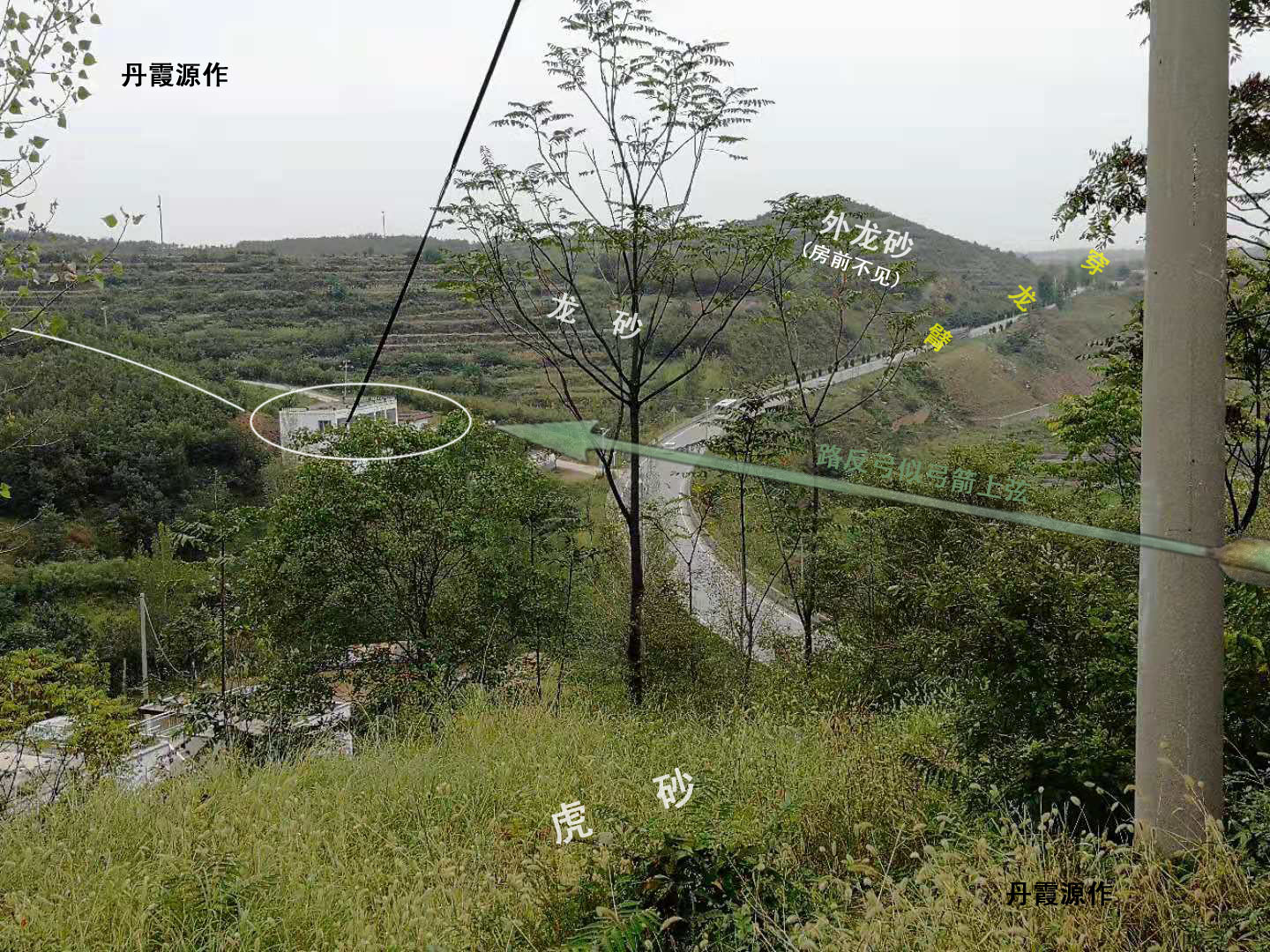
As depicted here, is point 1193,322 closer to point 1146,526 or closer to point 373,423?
point 1146,526

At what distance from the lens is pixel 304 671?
5.00 m

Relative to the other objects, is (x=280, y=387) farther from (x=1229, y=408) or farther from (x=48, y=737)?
(x=1229, y=408)

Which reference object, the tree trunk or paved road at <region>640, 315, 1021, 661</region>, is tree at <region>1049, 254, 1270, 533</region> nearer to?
paved road at <region>640, 315, 1021, 661</region>

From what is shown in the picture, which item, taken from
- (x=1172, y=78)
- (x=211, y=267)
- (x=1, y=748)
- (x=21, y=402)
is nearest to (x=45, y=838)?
(x=1, y=748)

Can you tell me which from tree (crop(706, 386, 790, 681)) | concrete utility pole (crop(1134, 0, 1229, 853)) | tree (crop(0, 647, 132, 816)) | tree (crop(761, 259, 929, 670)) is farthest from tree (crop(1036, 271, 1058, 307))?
tree (crop(0, 647, 132, 816))

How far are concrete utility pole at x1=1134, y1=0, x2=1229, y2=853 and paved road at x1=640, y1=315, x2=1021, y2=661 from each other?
2713 mm

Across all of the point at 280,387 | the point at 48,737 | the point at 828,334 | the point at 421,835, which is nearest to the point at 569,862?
the point at 421,835

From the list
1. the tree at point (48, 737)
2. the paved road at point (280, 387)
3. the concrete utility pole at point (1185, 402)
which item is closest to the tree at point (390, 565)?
the paved road at point (280, 387)

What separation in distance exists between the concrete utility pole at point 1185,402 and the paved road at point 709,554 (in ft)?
8.90

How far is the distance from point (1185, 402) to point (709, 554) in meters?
3.64

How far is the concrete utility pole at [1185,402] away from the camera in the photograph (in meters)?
1.11

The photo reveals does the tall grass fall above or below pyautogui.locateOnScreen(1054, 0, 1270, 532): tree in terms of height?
below

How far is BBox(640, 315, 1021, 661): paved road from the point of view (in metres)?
3.87

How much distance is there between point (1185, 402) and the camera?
112 centimetres
